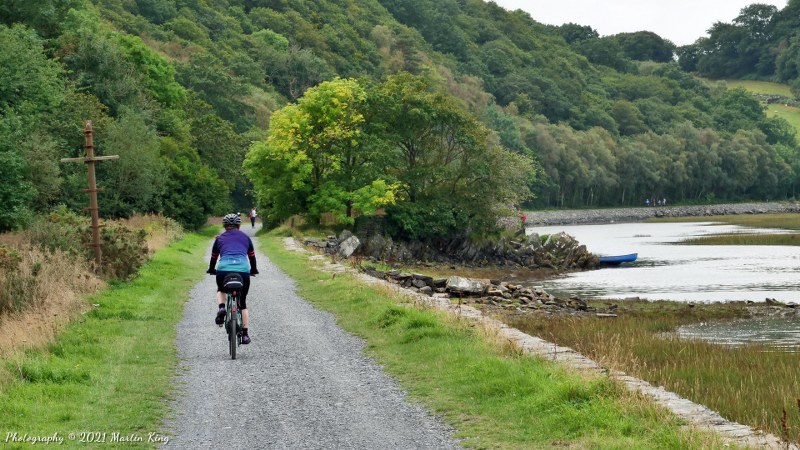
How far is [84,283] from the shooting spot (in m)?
25.1

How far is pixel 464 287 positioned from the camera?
38.8 m

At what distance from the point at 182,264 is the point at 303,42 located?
6391 inches

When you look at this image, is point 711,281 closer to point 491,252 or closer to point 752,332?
point 752,332

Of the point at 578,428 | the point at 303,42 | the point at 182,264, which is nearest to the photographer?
the point at 578,428

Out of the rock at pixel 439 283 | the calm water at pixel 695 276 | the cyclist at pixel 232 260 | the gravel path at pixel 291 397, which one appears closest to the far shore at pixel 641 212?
the calm water at pixel 695 276

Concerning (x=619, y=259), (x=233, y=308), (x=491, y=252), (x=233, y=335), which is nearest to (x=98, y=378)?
(x=233, y=335)

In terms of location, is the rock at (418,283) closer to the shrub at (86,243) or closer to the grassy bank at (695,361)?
the grassy bank at (695,361)

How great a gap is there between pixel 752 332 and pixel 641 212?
133m

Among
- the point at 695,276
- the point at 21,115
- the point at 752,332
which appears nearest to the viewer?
the point at 752,332

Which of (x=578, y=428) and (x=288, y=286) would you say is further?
(x=288, y=286)

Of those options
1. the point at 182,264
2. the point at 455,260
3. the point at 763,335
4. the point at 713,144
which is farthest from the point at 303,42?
the point at 763,335

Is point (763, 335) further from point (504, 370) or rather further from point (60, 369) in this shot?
point (60, 369)

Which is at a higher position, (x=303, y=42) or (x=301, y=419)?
(x=303, y=42)

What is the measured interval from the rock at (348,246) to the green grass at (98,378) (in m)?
33.5
